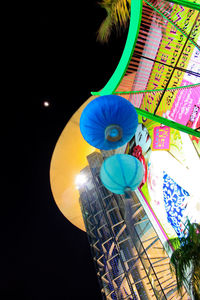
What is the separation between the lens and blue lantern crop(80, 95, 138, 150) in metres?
3.33

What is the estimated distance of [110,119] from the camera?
10.9ft

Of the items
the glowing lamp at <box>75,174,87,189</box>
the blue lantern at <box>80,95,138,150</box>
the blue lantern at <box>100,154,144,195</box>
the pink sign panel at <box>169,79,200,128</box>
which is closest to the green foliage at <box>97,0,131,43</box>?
the pink sign panel at <box>169,79,200,128</box>

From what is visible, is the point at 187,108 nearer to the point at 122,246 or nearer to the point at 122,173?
the point at 122,173

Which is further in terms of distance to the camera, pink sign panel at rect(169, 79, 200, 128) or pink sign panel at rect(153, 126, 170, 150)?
pink sign panel at rect(153, 126, 170, 150)

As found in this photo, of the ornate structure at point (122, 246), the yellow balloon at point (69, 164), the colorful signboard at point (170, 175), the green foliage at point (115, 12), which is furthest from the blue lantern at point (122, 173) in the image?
the yellow balloon at point (69, 164)

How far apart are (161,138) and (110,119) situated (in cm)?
233

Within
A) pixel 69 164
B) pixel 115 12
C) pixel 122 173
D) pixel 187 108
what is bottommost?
pixel 122 173

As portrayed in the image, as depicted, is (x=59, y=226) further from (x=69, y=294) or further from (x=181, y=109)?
(x=181, y=109)

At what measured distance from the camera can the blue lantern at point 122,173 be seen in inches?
127

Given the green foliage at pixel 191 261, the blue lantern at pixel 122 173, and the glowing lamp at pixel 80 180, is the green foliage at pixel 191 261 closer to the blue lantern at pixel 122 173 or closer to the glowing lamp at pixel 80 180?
the blue lantern at pixel 122 173

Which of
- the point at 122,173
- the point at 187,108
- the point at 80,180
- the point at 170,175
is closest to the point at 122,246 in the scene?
the point at 80,180

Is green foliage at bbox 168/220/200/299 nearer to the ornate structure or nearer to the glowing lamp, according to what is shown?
the ornate structure

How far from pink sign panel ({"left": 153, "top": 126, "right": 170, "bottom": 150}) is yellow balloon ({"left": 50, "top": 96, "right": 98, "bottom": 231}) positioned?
3.37 m

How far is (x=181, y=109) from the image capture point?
4488 millimetres
